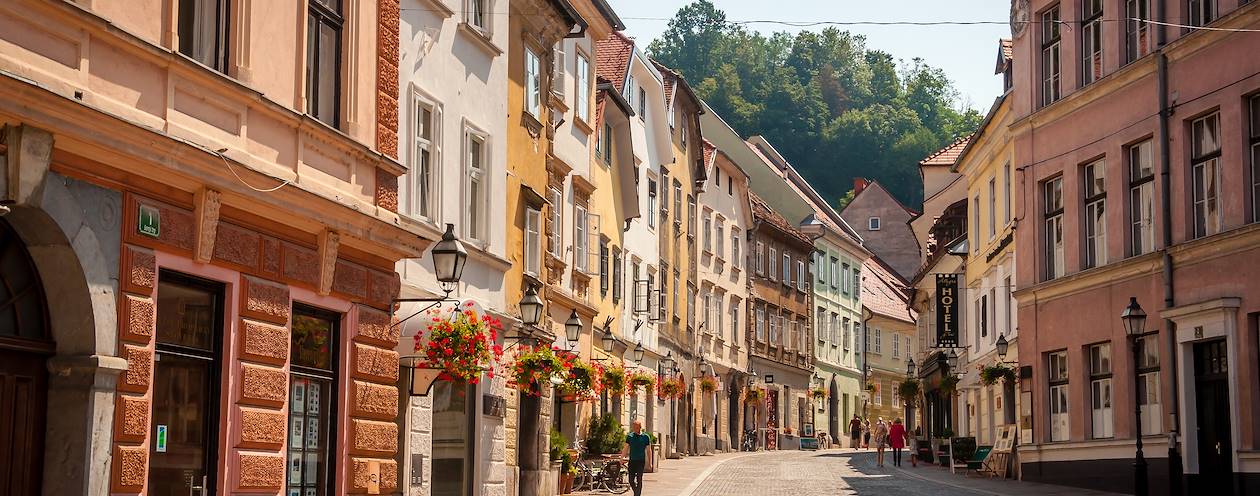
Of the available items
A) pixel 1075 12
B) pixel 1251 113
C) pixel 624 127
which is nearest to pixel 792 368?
pixel 624 127

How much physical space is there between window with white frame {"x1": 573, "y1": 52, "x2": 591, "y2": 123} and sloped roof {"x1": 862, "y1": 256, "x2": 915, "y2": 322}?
48.0 meters

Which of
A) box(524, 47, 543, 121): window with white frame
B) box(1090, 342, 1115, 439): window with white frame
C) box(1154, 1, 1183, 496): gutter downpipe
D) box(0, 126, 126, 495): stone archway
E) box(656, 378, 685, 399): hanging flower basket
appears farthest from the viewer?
box(656, 378, 685, 399): hanging flower basket

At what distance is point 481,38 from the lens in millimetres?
21766

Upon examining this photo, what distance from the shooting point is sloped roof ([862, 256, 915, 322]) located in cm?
7944

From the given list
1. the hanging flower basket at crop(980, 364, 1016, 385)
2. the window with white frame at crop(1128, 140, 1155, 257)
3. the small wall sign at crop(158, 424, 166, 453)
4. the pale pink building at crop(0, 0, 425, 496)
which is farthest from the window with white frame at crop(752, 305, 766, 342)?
the small wall sign at crop(158, 424, 166, 453)

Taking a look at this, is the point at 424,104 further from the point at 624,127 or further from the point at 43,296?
the point at 624,127

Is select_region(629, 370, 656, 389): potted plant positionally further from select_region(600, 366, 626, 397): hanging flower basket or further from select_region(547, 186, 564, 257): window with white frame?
select_region(547, 186, 564, 257): window with white frame

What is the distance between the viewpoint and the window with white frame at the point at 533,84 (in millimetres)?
25203

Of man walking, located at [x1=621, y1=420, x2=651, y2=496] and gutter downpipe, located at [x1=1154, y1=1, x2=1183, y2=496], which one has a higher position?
gutter downpipe, located at [x1=1154, y1=1, x2=1183, y2=496]

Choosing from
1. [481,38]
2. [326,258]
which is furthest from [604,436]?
[326,258]

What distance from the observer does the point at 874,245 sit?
3467 inches

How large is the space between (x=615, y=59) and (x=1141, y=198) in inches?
623

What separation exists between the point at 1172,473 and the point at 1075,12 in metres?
9.18

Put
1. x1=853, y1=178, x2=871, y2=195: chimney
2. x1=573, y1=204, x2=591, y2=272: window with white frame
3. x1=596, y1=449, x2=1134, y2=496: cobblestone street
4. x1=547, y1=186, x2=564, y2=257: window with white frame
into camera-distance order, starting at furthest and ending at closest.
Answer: x1=853, y1=178, x2=871, y2=195: chimney
x1=573, y1=204, x2=591, y2=272: window with white frame
x1=596, y1=449, x2=1134, y2=496: cobblestone street
x1=547, y1=186, x2=564, y2=257: window with white frame
